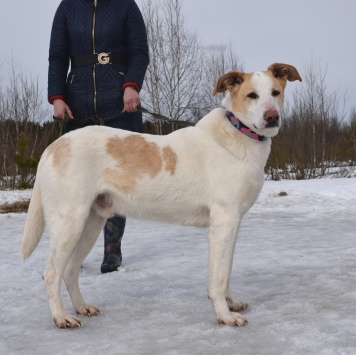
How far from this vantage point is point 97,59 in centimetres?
409

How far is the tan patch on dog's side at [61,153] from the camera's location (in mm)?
2936

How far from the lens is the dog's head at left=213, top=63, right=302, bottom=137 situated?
281 centimetres

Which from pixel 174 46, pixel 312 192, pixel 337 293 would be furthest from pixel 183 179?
pixel 174 46

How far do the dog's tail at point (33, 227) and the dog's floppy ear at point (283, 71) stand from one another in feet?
5.48

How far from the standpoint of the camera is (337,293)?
134 inches

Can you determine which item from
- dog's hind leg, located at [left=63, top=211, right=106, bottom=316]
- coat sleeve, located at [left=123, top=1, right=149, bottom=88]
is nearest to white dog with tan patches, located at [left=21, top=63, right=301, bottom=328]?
dog's hind leg, located at [left=63, top=211, right=106, bottom=316]

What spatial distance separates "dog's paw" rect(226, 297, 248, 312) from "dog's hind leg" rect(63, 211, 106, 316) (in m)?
0.85

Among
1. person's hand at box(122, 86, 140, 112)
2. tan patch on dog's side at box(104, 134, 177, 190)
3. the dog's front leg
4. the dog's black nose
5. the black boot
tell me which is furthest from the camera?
the black boot

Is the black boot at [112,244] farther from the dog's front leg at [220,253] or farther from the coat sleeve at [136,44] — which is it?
the dog's front leg at [220,253]

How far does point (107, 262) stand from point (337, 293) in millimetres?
1928

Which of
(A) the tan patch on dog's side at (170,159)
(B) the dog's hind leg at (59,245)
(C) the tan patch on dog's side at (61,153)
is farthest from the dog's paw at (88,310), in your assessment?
(A) the tan patch on dog's side at (170,159)

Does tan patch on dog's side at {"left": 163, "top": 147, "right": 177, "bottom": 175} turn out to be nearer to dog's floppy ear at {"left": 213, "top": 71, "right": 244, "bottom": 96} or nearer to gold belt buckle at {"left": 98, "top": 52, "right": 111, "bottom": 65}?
dog's floppy ear at {"left": 213, "top": 71, "right": 244, "bottom": 96}

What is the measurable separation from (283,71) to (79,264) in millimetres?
1839

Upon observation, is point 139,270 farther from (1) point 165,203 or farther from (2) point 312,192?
(2) point 312,192
